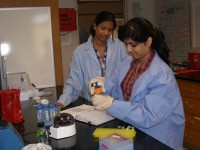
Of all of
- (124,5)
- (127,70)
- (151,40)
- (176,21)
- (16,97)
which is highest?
(124,5)

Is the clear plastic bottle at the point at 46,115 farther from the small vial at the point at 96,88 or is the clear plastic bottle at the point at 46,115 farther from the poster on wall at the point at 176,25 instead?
the poster on wall at the point at 176,25

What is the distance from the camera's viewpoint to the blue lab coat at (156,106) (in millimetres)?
1430

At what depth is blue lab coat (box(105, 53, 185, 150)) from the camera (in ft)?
4.69

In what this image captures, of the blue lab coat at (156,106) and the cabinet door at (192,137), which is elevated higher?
the blue lab coat at (156,106)

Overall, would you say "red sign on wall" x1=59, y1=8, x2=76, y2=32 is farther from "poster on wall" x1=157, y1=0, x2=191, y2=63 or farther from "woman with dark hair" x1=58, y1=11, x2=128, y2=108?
Result: "woman with dark hair" x1=58, y1=11, x2=128, y2=108

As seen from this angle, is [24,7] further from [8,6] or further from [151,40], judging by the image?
[151,40]

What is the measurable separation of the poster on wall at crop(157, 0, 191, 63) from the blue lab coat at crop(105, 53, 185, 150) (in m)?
2.54

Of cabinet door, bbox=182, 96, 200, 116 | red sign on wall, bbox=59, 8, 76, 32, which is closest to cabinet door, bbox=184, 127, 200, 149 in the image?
cabinet door, bbox=182, 96, 200, 116

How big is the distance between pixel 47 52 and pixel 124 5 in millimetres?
2067

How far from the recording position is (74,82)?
2.18 metres

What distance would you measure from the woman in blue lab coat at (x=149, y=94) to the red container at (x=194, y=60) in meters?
2.05

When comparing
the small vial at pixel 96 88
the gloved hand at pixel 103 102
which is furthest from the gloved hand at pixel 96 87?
the gloved hand at pixel 103 102

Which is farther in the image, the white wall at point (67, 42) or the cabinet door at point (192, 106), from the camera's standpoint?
the white wall at point (67, 42)

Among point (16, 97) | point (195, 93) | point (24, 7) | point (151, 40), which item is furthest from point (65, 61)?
point (151, 40)
